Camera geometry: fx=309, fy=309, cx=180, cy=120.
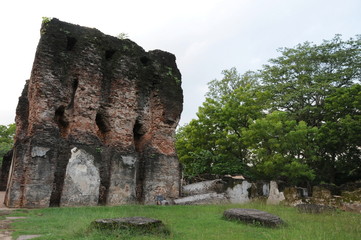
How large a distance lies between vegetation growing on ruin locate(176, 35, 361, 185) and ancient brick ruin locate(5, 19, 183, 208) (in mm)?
5023

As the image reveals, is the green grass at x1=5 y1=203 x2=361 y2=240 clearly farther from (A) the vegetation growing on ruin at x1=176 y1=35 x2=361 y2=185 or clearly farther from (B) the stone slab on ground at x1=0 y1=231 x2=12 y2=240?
(A) the vegetation growing on ruin at x1=176 y1=35 x2=361 y2=185

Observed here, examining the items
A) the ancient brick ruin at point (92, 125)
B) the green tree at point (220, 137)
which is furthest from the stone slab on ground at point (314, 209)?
the green tree at point (220, 137)

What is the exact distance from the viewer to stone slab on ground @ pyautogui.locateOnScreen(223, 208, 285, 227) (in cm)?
664

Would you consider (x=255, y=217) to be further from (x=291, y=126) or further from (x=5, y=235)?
(x=291, y=126)

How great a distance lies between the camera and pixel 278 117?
16531mm

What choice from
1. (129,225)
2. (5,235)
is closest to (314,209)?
(129,225)

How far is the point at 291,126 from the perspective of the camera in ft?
53.2

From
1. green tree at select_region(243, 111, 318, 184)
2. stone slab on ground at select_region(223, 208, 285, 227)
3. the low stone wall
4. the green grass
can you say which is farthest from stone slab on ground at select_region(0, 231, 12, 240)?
green tree at select_region(243, 111, 318, 184)

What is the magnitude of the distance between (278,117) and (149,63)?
742 cm

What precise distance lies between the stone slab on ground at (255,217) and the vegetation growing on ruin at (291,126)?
7740 mm

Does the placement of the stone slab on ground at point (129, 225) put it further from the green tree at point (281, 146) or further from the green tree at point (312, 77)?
the green tree at point (312, 77)

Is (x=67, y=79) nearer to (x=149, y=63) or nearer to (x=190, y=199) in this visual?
(x=149, y=63)

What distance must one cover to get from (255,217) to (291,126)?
1035 centimetres

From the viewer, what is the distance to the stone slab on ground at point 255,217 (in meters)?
6.64
